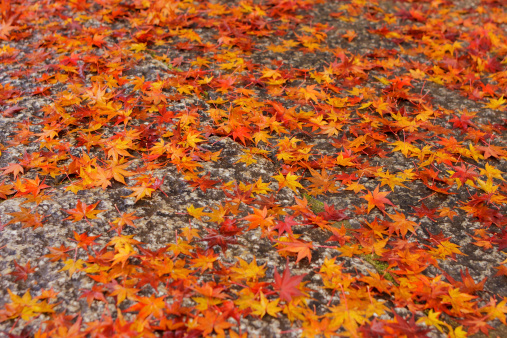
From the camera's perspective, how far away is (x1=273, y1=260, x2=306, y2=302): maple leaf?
61.5 inches

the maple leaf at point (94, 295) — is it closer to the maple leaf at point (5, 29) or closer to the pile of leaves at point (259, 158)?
the pile of leaves at point (259, 158)

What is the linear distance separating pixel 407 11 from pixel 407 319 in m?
3.51

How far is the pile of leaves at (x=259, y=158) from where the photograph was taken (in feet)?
5.20

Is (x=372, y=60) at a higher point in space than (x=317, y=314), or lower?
higher

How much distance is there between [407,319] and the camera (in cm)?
160

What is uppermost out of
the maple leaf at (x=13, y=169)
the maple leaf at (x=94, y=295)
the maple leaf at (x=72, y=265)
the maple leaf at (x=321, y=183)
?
the maple leaf at (x=321, y=183)

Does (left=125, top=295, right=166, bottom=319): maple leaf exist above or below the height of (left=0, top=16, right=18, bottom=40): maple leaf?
below

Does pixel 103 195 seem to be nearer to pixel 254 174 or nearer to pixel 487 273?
pixel 254 174

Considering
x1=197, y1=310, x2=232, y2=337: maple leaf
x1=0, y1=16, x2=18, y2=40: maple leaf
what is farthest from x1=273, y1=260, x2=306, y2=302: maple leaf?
x1=0, y1=16, x2=18, y2=40: maple leaf

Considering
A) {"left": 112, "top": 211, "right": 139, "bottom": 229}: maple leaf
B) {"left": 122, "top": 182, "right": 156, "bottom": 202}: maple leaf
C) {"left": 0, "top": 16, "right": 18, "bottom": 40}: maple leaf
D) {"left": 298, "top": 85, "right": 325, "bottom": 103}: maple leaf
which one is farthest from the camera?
{"left": 0, "top": 16, "right": 18, "bottom": 40}: maple leaf

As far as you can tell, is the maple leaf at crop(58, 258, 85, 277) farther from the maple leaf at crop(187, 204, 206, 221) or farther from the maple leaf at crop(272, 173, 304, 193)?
the maple leaf at crop(272, 173, 304, 193)

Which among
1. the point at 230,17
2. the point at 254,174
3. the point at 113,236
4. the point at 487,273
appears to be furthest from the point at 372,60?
the point at 113,236

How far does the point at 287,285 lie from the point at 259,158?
0.97 metres

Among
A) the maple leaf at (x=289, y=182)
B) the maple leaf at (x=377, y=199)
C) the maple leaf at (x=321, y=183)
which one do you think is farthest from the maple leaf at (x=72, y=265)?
the maple leaf at (x=377, y=199)
